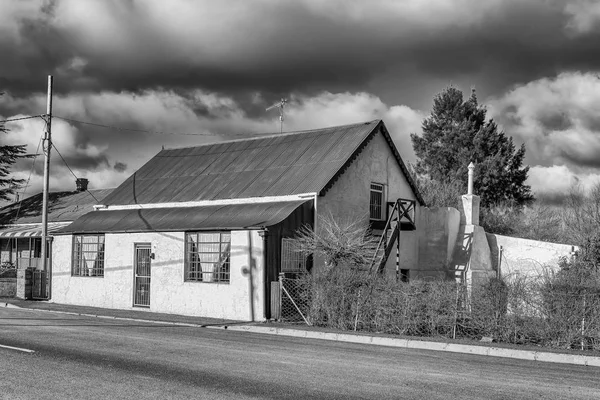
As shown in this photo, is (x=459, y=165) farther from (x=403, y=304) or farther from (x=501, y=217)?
(x=403, y=304)

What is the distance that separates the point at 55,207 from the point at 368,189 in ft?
84.7

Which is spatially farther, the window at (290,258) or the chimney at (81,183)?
the chimney at (81,183)

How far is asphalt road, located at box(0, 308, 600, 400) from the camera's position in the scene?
9438 millimetres

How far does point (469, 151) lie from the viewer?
53250 millimetres

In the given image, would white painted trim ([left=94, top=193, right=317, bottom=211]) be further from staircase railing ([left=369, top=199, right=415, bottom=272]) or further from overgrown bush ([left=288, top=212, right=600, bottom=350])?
overgrown bush ([left=288, top=212, right=600, bottom=350])

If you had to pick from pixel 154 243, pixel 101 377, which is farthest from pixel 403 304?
pixel 154 243

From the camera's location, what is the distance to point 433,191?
48.0 meters

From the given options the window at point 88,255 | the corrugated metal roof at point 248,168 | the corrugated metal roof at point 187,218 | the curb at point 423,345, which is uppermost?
the corrugated metal roof at point 248,168

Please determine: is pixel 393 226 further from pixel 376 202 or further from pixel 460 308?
pixel 460 308

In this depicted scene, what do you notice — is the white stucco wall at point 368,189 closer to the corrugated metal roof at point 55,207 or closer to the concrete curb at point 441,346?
the concrete curb at point 441,346

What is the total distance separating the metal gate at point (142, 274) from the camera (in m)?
25.6

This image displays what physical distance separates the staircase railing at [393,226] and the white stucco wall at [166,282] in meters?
4.24

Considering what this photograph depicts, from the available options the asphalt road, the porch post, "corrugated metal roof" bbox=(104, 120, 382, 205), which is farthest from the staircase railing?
the asphalt road

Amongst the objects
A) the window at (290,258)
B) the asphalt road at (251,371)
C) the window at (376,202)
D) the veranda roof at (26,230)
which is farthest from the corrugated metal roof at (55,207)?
the asphalt road at (251,371)
